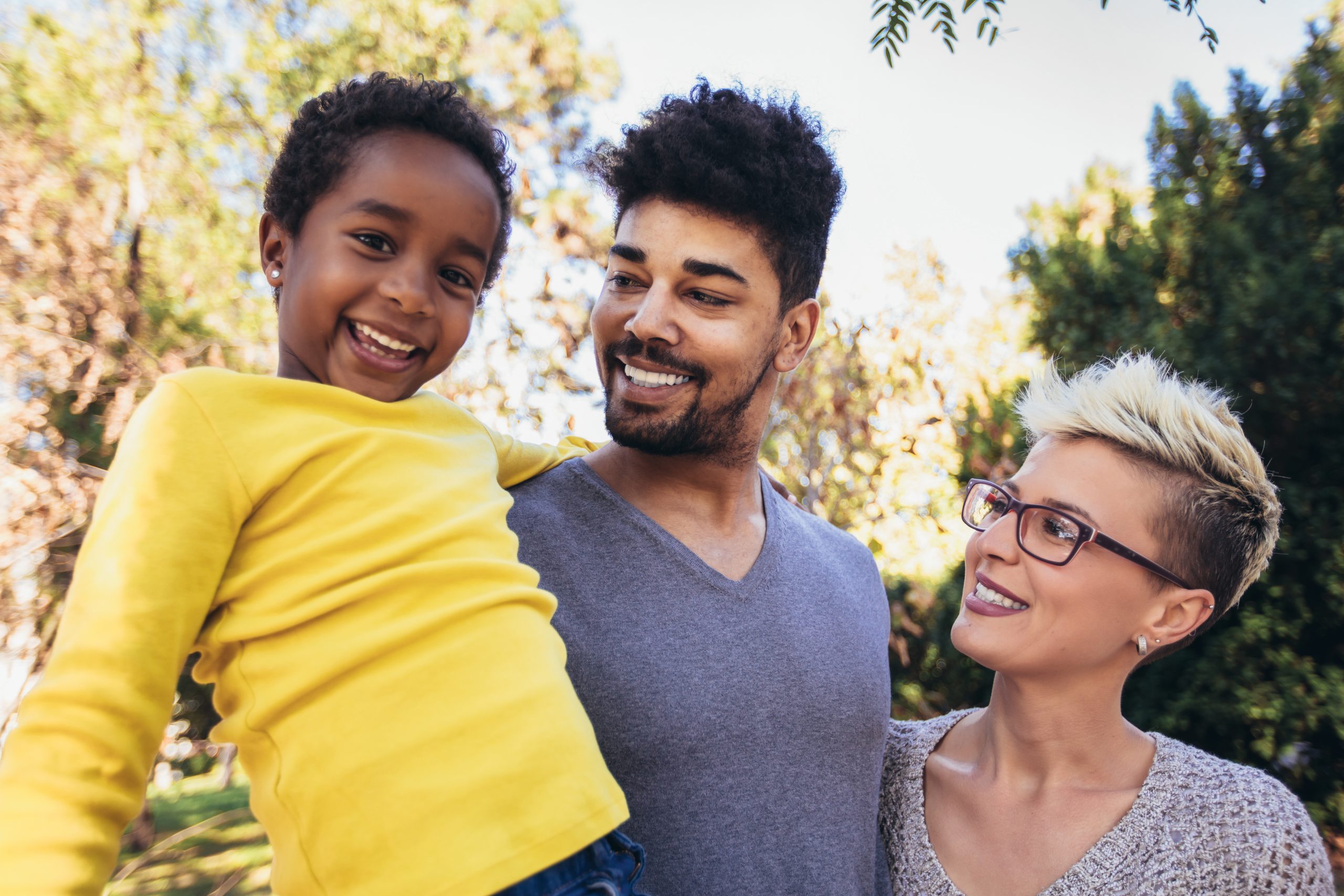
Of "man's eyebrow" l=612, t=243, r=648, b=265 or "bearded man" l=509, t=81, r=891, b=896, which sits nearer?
"bearded man" l=509, t=81, r=891, b=896

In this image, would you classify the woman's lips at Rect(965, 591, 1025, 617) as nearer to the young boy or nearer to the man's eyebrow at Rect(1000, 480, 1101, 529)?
the man's eyebrow at Rect(1000, 480, 1101, 529)

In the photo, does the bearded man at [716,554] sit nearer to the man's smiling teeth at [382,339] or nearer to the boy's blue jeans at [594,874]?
the boy's blue jeans at [594,874]

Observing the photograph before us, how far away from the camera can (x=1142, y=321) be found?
575 centimetres

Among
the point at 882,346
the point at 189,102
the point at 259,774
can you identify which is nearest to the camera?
the point at 259,774

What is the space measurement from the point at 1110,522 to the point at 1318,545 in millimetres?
3981

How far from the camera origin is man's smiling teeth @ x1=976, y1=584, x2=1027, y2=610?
6.48 ft

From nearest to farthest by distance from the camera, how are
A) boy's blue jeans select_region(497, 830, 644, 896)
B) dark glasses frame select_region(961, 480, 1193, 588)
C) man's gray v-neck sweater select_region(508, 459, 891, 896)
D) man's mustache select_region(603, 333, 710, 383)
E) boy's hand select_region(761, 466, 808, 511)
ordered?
boy's blue jeans select_region(497, 830, 644, 896)
man's gray v-neck sweater select_region(508, 459, 891, 896)
dark glasses frame select_region(961, 480, 1193, 588)
man's mustache select_region(603, 333, 710, 383)
boy's hand select_region(761, 466, 808, 511)

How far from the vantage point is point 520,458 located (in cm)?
205

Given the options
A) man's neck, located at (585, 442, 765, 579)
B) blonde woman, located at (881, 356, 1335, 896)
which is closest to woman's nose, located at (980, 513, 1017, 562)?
blonde woman, located at (881, 356, 1335, 896)

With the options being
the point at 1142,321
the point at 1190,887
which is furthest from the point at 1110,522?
the point at 1142,321

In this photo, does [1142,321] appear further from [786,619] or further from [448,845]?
[448,845]

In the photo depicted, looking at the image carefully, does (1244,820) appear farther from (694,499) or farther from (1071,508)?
(694,499)

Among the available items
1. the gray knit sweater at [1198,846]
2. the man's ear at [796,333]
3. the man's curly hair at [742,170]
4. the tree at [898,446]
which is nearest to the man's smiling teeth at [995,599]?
the gray knit sweater at [1198,846]

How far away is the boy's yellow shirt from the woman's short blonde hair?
141cm
